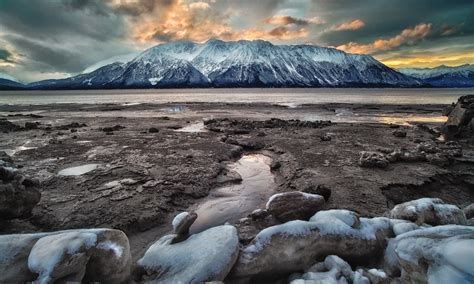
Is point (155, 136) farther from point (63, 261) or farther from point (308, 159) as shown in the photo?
point (63, 261)

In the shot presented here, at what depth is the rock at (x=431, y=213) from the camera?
596 cm

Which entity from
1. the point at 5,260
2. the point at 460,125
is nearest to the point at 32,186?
the point at 5,260

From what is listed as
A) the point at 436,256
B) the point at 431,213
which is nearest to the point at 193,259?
the point at 436,256

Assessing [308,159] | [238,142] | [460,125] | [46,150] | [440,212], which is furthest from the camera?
[460,125]

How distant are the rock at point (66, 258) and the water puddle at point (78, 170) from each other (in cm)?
713

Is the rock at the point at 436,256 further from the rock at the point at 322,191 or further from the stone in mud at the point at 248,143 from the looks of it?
the stone in mud at the point at 248,143

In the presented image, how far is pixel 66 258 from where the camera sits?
13.6 feet

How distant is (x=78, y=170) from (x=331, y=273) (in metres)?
10.9

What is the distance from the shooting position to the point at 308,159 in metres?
13.3

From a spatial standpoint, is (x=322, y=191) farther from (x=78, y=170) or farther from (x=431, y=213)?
(x=78, y=170)

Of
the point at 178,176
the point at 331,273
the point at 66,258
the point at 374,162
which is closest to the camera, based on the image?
the point at 66,258

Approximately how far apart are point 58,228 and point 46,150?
32.2 feet

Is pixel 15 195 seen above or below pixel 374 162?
above

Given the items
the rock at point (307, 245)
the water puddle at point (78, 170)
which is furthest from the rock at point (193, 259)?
the water puddle at point (78, 170)
